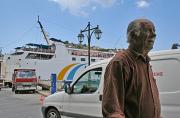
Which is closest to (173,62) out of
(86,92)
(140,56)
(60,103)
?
(86,92)

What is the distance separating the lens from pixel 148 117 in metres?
3.09

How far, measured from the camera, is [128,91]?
10.00 ft

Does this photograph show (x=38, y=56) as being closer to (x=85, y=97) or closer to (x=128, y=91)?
(x=85, y=97)

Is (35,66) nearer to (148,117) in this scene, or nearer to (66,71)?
(66,71)

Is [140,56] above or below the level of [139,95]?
above

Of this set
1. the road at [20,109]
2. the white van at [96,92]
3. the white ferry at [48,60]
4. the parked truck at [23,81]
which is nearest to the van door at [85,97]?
the white van at [96,92]

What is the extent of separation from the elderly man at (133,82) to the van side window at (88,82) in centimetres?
576

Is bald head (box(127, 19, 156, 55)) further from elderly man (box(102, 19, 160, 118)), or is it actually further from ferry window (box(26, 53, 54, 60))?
ferry window (box(26, 53, 54, 60))

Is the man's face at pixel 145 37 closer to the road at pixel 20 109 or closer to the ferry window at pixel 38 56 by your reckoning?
the road at pixel 20 109

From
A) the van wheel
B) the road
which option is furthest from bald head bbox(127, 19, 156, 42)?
the road

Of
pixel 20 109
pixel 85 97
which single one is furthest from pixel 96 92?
pixel 20 109

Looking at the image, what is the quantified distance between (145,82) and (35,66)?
5456 cm

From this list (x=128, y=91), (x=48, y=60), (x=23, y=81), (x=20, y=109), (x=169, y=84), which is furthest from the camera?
(x=48, y=60)

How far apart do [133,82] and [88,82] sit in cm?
640
